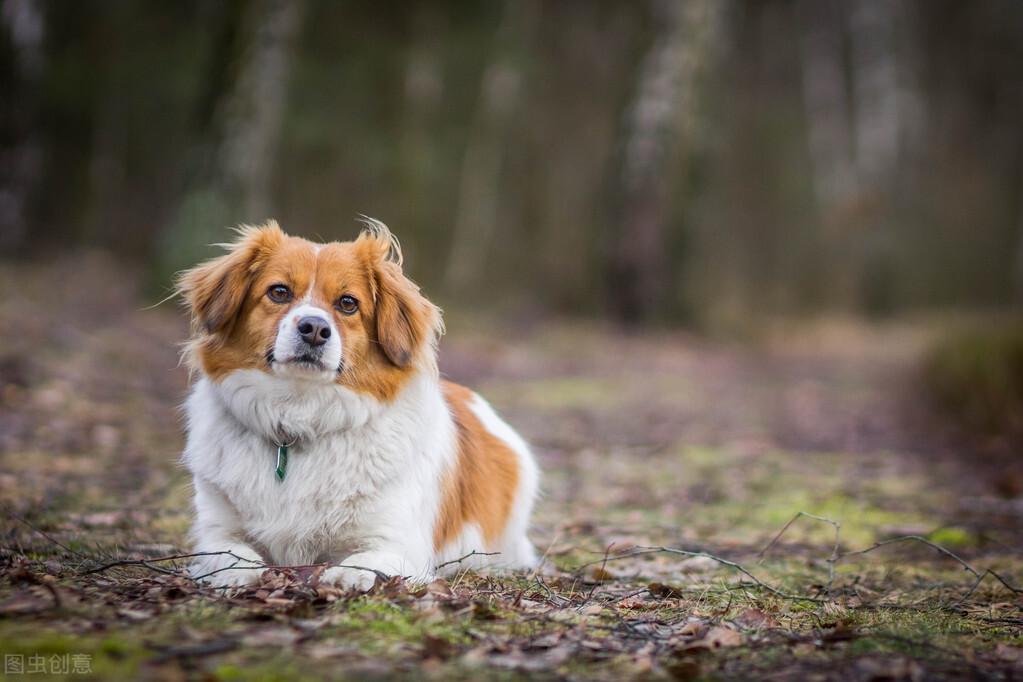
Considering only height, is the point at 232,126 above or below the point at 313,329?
above

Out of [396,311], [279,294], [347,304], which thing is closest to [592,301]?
[396,311]

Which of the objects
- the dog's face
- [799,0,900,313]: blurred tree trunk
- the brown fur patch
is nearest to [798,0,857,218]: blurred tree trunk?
[799,0,900,313]: blurred tree trunk

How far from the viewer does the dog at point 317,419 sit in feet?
12.2

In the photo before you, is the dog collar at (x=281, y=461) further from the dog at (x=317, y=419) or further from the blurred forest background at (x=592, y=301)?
the blurred forest background at (x=592, y=301)

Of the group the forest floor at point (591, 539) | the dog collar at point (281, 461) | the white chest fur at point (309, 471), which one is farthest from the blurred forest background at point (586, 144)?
the dog collar at point (281, 461)

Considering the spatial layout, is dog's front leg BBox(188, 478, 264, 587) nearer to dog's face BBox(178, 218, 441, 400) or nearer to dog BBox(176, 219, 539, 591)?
dog BBox(176, 219, 539, 591)

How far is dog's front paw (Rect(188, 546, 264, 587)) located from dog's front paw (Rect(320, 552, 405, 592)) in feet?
0.89

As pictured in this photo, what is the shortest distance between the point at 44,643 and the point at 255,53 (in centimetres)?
1023

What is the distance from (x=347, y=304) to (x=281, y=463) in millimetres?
713

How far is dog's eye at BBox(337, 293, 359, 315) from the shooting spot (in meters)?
3.94

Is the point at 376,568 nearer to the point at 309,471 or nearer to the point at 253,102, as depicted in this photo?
the point at 309,471

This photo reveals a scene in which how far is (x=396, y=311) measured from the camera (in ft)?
13.4

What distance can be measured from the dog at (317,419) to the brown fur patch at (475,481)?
27 mm

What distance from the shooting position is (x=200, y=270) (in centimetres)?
425
